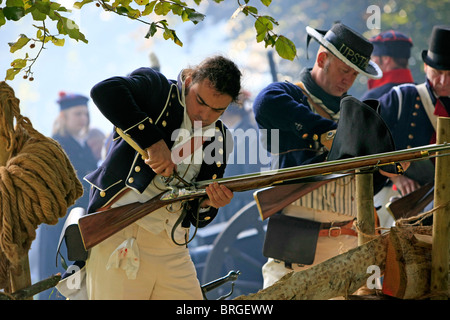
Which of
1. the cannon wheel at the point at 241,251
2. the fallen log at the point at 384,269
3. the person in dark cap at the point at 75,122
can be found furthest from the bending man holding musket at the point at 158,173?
the person in dark cap at the point at 75,122

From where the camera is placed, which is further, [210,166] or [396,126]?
[396,126]

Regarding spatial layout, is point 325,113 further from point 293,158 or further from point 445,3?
point 445,3

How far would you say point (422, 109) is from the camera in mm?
4035

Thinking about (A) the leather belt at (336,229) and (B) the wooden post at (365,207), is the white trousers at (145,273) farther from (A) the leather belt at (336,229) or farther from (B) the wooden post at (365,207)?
(A) the leather belt at (336,229)

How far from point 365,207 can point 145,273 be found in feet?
3.32

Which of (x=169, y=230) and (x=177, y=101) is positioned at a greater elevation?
(x=177, y=101)

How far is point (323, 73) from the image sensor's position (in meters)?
3.44

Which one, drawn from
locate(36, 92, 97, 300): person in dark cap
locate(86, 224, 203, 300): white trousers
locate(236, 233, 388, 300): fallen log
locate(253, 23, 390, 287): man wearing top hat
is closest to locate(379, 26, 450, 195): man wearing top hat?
locate(253, 23, 390, 287): man wearing top hat

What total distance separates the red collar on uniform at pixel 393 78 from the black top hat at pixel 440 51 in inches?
63.9

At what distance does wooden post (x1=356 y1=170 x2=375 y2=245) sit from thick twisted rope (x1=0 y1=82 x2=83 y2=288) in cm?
124

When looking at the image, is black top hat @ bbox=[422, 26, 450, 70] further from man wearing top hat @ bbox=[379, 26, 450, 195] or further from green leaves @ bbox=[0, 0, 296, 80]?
green leaves @ bbox=[0, 0, 296, 80]

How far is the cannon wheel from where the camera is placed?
6.18m
